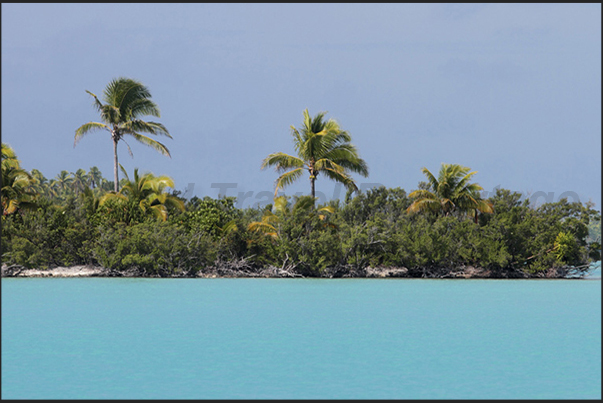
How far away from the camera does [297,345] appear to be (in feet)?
35.0

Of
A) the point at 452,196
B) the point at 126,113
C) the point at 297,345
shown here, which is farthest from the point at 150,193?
the point at 297,345

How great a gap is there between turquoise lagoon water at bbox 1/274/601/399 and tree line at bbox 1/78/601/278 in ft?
21.6

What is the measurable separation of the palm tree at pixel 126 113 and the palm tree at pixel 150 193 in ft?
7.81

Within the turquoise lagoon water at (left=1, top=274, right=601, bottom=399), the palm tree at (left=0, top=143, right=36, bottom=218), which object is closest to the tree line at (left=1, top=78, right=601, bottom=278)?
the palm tree at (left=0, top=143, right=36, bottom=218)

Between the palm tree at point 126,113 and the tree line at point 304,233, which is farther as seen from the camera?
the palm tree at point 126,113

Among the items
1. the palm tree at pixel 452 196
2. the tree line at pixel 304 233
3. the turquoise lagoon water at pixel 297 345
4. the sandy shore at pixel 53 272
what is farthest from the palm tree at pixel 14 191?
the palm tree at pixel 452 196

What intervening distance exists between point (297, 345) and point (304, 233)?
15.6 metres

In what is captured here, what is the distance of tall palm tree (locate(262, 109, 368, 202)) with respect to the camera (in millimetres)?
29812

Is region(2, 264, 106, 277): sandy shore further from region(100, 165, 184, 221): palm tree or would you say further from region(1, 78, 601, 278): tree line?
region(100, 165, 184, 221): palm tree

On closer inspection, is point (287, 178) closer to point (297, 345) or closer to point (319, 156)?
point (319, 156)

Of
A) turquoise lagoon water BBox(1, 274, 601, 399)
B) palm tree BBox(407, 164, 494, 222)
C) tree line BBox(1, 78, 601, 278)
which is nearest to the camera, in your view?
turquoise lagoon water BBox(1, 274, 601, 399)

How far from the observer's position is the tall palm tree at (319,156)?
A: 29.8 meters

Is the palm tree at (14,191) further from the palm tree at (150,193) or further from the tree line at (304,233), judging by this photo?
the palm tree at (150,193)

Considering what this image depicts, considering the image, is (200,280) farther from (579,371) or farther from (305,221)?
(579,371)
